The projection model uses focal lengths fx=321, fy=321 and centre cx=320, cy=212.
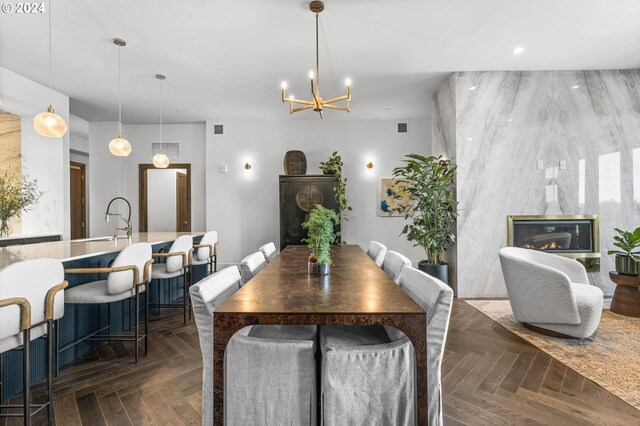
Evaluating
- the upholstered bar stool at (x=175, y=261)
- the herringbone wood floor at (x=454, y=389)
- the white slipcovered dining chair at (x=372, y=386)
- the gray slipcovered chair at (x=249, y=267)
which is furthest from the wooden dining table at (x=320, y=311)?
the upholstered bar stool at (x=175, y=261)

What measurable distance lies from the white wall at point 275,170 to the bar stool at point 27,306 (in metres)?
4.79

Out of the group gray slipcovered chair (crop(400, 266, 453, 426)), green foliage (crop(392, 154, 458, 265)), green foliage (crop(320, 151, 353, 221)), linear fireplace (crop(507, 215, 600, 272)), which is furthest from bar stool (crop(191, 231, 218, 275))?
linear fireplace (crop(507, 215, 600, 272))

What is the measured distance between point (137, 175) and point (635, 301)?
836cm

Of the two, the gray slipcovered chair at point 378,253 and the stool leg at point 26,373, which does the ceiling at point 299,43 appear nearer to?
the gray slipcovered chair at point 378,253

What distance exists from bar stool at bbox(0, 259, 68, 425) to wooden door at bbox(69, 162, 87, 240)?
6.76 metres

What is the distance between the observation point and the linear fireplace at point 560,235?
4.38 m

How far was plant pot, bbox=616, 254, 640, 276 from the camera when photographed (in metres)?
3.58

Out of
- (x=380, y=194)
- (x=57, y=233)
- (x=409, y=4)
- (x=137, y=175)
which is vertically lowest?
(x=57, y=233)

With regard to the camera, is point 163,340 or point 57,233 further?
point 57,233

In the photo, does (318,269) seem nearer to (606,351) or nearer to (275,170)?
(606,351)

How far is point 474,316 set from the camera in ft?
12.0

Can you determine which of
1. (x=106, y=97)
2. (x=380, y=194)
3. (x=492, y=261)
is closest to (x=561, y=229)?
(x=492, y=261)

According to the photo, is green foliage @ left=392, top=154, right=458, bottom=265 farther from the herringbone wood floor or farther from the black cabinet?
the black cabinet

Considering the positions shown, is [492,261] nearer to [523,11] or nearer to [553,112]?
[553,112]
